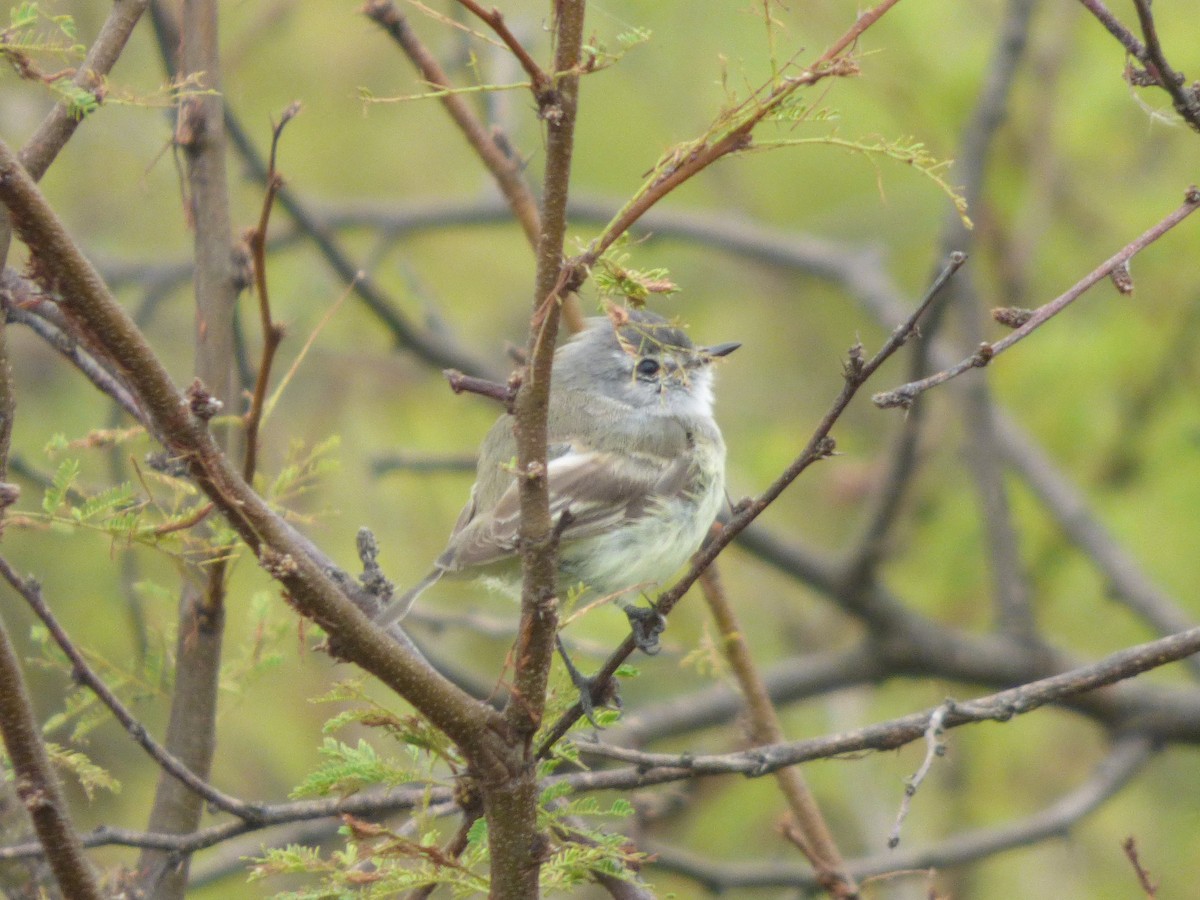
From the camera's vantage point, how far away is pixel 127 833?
2.36 m

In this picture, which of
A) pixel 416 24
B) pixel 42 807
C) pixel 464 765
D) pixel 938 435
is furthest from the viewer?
pixel 416 24

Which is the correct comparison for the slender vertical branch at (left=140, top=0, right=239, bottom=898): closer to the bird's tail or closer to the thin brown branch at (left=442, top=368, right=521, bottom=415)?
the bird's tail

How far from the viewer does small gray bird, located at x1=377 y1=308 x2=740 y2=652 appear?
365 centimetres

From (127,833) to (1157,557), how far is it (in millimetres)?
5417

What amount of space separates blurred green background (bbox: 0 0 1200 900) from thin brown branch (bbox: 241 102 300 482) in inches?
102

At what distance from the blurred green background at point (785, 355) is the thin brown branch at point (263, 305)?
258cm

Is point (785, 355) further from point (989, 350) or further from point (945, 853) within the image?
point (989, 350)

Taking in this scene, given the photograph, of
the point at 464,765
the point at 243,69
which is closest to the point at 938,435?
the point at 243,69

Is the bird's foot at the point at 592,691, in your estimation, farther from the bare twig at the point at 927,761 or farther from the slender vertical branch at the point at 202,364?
the slender vertical branch at the point at 202,364

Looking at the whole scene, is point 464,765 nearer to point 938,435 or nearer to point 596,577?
point 596,577

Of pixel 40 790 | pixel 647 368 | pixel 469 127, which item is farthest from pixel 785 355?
pixel 40 790

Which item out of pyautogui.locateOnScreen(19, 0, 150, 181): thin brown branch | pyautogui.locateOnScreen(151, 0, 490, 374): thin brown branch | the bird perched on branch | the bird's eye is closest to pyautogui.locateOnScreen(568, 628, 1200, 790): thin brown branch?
the bird perched on branch

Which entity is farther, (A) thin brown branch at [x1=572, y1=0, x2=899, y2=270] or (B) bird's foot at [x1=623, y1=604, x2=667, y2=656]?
(B) bird's foot at [x1=623, y1=604, x2=667, y2=656]

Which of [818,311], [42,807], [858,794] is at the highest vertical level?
[818,311]
